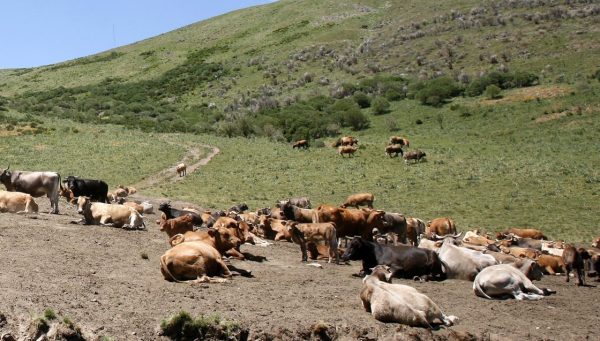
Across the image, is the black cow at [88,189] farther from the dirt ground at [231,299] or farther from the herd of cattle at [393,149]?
the herd of cattle at [393,149]

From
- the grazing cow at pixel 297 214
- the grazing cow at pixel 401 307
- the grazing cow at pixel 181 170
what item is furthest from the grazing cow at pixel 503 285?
the grazing cow at pixel 181 170

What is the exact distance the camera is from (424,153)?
141 ft

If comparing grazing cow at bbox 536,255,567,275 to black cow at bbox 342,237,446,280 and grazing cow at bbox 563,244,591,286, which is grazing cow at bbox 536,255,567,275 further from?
black cow at bbox 342,237,446,280

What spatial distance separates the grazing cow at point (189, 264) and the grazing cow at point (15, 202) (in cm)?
798

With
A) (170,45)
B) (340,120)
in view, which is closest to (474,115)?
(340,120)

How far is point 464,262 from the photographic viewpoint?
14688mm

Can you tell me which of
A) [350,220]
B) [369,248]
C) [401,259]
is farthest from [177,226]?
[401,259]

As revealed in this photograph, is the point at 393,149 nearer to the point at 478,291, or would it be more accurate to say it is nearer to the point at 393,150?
the point at 393,150

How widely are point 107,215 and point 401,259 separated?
8220 mm

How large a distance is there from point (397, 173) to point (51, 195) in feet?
78.0

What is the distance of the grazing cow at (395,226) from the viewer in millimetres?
19547

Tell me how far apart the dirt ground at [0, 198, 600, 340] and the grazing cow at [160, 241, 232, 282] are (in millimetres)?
281

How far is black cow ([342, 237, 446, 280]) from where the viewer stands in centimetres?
1448

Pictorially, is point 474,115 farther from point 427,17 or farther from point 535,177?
point 427,17
